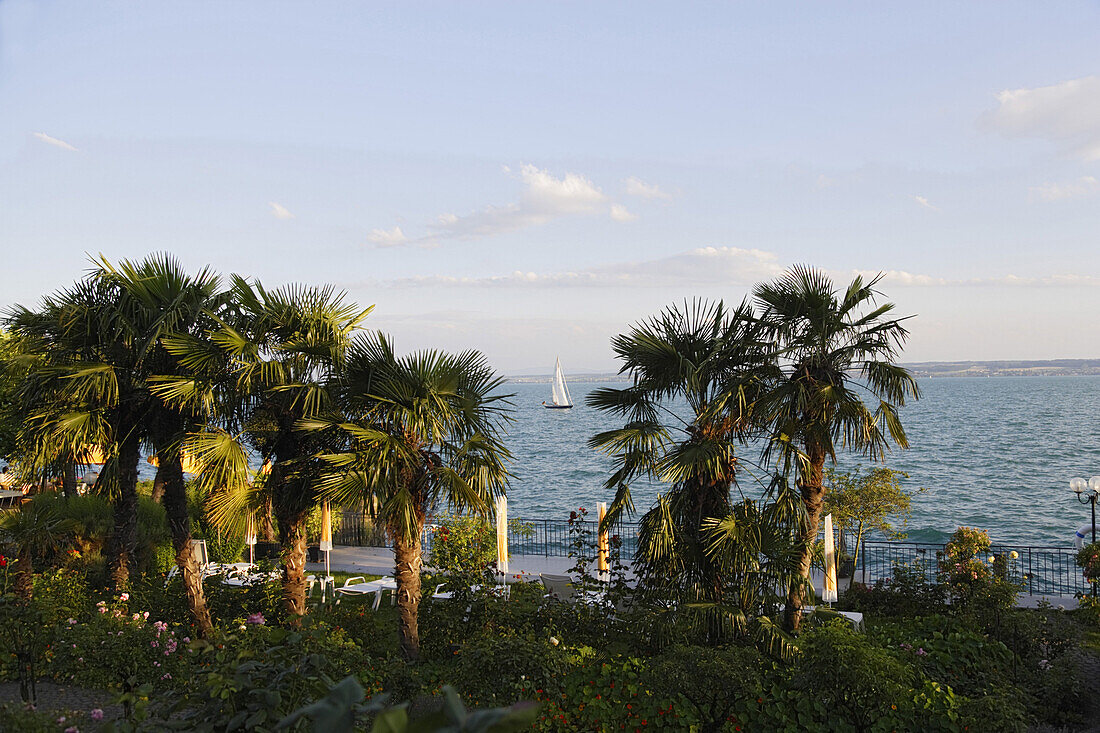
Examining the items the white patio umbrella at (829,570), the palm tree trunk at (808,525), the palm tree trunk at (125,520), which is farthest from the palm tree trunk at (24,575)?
the white patio umbrella at (829,570)

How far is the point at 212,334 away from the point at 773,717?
22.7ft

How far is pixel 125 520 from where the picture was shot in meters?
10.1

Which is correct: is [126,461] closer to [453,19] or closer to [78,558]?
[78,558]

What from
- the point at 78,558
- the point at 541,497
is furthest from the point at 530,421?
the point at 78,558

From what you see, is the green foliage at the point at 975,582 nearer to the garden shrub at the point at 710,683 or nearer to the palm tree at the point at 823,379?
the palm tree at the point at 823,379

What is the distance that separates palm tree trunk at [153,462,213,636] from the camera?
9.10 m

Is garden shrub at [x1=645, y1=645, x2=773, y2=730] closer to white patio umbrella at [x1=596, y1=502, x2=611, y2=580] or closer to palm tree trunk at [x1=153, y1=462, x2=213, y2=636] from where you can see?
white patio umbrella at [x1=596, y1=502, x2=611, y2=580]

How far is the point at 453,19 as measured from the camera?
29.4 ft

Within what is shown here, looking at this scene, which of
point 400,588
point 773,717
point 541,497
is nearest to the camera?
point 773,717

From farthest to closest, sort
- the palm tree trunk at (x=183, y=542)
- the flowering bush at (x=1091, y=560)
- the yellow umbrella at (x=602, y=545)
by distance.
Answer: the flowering bush at (x=1091, y=560), the yellow umbrella at (x=602, y=545), the palm tree trunk at (x=183, y=542)

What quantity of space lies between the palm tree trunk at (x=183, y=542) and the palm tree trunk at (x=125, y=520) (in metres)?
0.68

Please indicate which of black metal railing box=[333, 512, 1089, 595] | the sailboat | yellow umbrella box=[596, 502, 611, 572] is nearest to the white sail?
the sailboat

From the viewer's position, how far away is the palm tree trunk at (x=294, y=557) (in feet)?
29.3

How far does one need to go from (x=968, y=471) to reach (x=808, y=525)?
41238 millimetres
